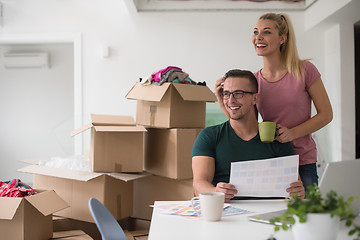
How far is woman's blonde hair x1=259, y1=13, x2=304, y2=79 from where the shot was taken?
6.04ft

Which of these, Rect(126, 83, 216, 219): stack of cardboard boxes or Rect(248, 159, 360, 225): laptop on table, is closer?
Rect(248, 159, 360, 225): laptop on table

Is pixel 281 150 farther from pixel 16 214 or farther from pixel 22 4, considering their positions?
pixel 22 4

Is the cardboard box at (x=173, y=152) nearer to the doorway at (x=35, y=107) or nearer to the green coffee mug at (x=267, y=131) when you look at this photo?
the green coffee mug at (x=267, y=131)

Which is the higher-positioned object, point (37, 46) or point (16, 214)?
point (37, 46)

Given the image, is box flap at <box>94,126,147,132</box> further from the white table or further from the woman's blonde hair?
the white table

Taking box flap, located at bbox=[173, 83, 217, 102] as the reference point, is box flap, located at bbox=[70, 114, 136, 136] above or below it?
below

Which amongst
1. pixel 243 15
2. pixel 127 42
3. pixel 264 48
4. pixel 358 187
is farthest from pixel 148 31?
pixel 358 187

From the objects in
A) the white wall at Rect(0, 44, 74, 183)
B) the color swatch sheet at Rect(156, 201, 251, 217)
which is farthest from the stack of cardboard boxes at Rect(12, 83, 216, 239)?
the white wall at Rect(0, 44, 74, 183)

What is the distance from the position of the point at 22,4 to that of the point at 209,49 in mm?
2209

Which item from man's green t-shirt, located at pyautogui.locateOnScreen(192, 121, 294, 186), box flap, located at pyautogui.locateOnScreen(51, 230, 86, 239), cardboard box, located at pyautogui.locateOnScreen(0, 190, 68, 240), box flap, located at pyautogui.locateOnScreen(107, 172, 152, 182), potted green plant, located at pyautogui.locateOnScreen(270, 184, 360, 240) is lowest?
box flap, located at pyautogui.locateOnScreen(51, 230, 86, 239)

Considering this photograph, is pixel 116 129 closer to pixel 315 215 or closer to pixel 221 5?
pixel 315 215

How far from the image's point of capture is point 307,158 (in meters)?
1.87

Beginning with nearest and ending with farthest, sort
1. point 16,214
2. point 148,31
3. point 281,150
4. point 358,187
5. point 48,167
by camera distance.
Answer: point 358,187, point 281,150, point 16,214, point 48,167, point 148,31

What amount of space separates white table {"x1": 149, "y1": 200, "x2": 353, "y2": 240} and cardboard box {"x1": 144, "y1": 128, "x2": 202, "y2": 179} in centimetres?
123
